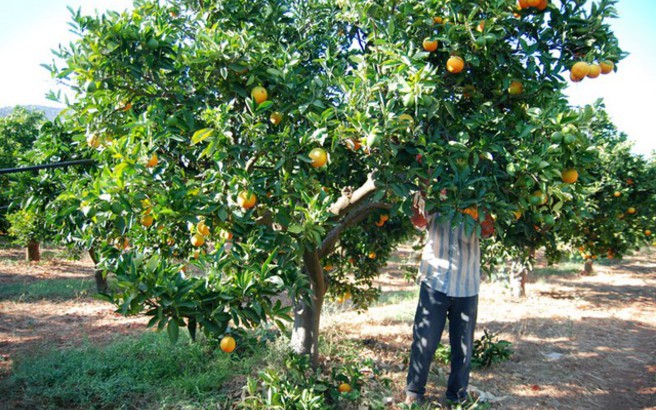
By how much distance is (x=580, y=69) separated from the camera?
2330 millimetres

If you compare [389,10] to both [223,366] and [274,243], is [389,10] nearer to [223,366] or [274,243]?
[274,243]

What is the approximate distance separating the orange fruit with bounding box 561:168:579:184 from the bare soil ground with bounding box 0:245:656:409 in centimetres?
205

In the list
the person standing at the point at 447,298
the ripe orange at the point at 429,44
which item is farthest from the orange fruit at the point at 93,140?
the person standing at the point at 447,298

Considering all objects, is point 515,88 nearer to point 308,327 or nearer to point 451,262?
point 451,262

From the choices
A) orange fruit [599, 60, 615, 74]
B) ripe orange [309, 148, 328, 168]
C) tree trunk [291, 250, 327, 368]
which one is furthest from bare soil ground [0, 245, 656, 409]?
orange fruit [599, 60, 615, 74]

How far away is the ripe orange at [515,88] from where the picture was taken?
8.16 feet

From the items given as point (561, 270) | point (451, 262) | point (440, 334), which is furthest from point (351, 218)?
point (561, 270)

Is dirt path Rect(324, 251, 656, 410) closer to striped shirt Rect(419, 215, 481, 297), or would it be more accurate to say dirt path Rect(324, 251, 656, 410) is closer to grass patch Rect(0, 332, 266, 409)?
striped shirt Rect(419, 215, 481, 297)

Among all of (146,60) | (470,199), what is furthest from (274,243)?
(146,60)

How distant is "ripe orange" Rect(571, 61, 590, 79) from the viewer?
2312 mm

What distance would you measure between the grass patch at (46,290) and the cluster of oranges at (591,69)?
8603 millimetres

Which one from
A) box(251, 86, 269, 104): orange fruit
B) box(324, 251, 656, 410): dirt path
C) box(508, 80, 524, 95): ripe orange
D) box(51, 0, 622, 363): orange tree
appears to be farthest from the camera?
box(324, 251, 656, 410): dirt path

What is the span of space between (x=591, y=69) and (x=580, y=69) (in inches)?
Answer: 2.0

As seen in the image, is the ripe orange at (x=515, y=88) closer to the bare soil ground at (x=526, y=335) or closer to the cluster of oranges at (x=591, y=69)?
the cluster of oranges at (x=591, y=69)
